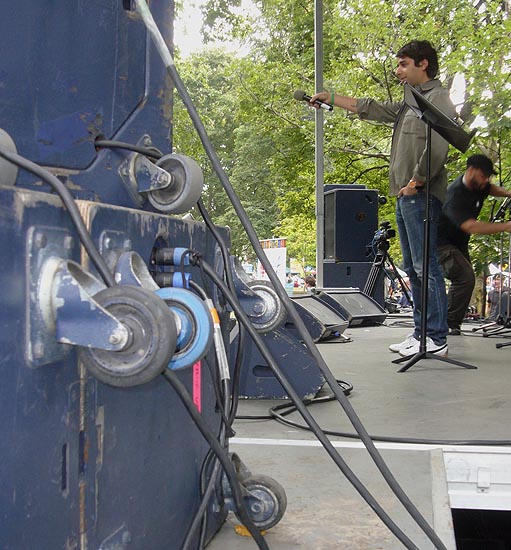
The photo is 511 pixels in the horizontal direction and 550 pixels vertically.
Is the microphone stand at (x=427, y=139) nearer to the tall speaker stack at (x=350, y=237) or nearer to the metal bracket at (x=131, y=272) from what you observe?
the metal bracket at (x=131, y=272)

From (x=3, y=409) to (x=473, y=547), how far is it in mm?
2745

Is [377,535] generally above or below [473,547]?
above

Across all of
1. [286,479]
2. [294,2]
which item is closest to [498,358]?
[286,479]

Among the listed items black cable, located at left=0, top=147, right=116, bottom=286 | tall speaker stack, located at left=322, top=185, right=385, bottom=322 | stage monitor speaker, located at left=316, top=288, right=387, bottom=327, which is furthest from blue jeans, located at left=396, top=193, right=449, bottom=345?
tall speaker stack, located at left=322, top=185, right=385, bottom=322

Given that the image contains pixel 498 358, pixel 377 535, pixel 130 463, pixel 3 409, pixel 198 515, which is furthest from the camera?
pixel 498 358

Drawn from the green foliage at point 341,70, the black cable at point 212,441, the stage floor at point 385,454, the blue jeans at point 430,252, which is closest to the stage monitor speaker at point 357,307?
the blue jeans at point 430,252

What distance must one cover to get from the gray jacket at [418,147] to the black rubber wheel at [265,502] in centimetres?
265

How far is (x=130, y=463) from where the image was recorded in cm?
105

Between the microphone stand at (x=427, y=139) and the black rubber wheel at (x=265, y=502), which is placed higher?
the microphone stand at (x=427, y=139)

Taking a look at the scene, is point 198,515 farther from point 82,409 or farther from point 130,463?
point 82,409

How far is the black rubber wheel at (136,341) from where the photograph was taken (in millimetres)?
821

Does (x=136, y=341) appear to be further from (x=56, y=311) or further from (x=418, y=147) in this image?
(x=418, y=147)

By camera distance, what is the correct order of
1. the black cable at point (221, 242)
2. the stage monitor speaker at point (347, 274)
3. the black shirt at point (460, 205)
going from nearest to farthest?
the black cable at point (221, 242) < the black shirt at point (460, 205) < the stage monitor speaker at point (347, 274)

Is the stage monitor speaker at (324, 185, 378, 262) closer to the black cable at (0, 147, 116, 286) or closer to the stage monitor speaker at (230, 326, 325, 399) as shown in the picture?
the stage monitor speaker at (230, 326, 325, 399)
